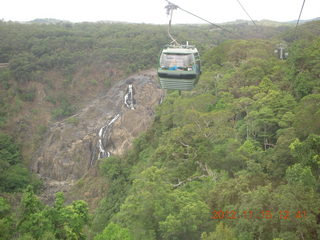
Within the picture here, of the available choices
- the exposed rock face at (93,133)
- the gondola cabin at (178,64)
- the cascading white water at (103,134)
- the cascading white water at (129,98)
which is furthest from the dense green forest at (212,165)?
the cascading white water at (129,98)

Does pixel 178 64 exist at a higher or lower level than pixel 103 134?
higher

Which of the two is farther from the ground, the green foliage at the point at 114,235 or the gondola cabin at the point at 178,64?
the gondola cabin at the point at 178,64

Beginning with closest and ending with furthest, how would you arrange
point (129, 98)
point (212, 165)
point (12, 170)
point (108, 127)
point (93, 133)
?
point (212, 165) < point (12, 170) < point (93, 133) < point (108, 127) < point (129, 98)

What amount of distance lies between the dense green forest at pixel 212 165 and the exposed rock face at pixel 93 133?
2.57 meters

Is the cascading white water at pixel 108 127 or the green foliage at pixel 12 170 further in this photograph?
the cascading white water at pixel 108 127

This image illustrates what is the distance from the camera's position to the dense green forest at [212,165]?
943cm

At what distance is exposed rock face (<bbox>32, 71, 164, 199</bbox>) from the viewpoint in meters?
36.0

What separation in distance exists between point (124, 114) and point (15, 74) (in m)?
17.8

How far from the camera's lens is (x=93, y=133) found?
3866 centimetres

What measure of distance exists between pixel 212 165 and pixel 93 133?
81.3 feet
